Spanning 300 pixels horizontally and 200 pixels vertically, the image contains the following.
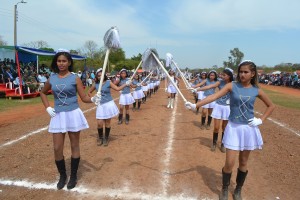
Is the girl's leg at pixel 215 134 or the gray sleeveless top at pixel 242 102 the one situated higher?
the gray sleeveless top at pixel 242 102

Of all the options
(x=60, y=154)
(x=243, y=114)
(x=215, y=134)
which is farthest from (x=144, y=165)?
(x=243, y=114)

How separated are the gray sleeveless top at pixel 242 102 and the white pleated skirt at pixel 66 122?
2.54 m

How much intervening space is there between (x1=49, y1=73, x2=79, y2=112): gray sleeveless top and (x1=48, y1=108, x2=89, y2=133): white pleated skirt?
0.09m

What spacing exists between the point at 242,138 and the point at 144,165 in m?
2.37

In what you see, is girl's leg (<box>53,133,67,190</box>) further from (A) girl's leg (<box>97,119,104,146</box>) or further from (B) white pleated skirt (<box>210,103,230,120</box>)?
(B) white pleated skirt (<box>210,103,230,120</box>)

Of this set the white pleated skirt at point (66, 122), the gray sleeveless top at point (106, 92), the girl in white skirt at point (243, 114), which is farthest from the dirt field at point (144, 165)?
the gray sleeveless top at point (106, 92)

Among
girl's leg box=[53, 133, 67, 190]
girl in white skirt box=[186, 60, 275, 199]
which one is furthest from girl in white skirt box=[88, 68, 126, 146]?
girl in white skirt box=[186, 60, 275, 199]

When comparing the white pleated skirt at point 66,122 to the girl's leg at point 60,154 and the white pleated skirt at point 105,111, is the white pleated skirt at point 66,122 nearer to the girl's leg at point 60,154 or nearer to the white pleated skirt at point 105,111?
the girl's leg at point 60,154

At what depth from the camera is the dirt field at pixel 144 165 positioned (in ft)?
16.0

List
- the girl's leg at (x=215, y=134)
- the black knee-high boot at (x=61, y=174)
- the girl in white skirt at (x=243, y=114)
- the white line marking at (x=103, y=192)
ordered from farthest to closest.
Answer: the girl's leg at (x=215, y=134)
the black knee-high boot at (x=61, y=174)
the white line marking at (x=103, y=192)
the girl in white skirt at (x=243, y=114)

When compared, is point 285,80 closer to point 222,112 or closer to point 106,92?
point 222,112

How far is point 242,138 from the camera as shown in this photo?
4.52 m

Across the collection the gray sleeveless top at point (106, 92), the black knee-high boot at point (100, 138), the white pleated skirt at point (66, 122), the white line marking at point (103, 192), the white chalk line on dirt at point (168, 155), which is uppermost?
the gray sleeveless top at point (106, 92)

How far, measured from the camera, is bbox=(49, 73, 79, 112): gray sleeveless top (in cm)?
477
